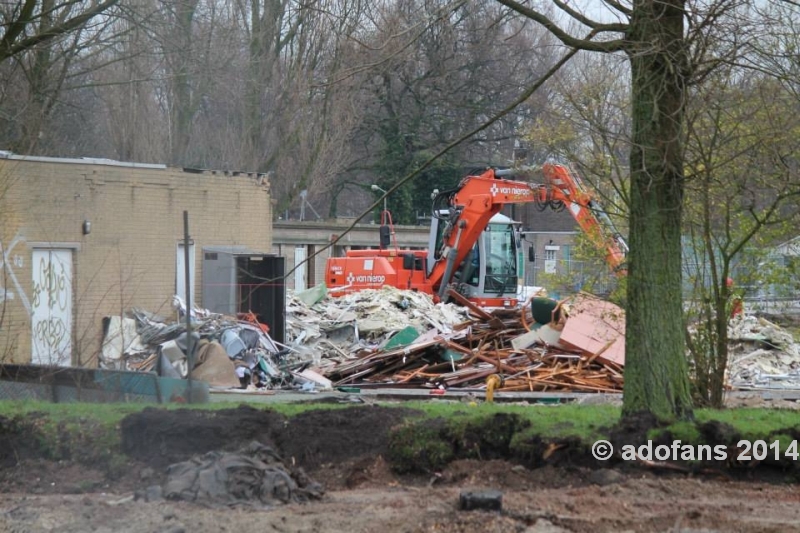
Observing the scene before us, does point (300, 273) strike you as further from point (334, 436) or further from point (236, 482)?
point (236, 482)

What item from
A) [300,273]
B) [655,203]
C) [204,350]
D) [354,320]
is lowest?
[204,350]

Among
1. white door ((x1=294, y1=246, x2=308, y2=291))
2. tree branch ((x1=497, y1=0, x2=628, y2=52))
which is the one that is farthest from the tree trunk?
white door ((x1=294, y1=246, x2=308, y2=291))

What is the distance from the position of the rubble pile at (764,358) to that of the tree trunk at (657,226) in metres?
9.31

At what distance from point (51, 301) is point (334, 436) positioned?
12015mm

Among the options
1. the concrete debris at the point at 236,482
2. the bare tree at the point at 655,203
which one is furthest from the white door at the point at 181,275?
the bare tree at the point at 655,203

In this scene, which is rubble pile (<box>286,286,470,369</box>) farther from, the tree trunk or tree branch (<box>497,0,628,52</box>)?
tree branch (<box>497,0,628,52</box>)

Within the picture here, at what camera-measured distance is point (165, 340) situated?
18953mm

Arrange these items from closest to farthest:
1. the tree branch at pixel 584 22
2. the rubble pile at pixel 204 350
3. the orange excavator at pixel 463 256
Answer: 1. the tree branch at pixel 584 22
2. the rubble pile at pixel 204 350
3. the orange excavator at pixel 463 256

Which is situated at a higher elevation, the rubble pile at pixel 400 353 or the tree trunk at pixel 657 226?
the tree trunk at pixel 657 226

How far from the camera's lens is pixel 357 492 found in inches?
335

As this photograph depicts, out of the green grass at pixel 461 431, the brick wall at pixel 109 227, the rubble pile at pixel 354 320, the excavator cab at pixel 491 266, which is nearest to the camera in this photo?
the green grass at pixel 461 431

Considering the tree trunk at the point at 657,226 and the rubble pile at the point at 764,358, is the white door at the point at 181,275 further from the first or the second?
the tree trunk at the point at 657,226

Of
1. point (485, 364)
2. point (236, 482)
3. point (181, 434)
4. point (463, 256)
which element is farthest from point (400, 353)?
point (236, 482)

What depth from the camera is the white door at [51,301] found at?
19.2m
